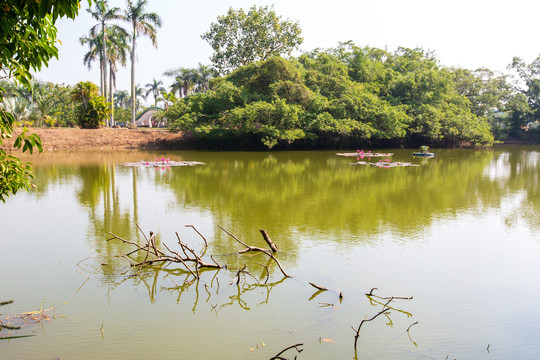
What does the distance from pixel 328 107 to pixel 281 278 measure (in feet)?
78.4

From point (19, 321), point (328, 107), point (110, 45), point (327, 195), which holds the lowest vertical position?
point (19, 321)

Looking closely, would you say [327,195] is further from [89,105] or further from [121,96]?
[121,96]

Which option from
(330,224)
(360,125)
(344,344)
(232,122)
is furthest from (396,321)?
(360,125)

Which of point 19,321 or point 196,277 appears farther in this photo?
point 196,277

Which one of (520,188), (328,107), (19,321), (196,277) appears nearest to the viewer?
(19,321)

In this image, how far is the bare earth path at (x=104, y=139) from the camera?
27.4 m

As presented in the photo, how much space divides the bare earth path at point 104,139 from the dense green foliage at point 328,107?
1802 millimetres

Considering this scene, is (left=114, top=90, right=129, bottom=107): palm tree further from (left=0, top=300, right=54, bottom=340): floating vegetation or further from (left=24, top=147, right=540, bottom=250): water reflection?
(left=0, top=300, right=54, bottom=340): floating vegetation

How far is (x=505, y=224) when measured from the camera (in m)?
8.52

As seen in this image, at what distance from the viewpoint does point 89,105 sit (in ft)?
100

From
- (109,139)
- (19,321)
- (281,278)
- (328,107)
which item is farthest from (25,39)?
(109,139)

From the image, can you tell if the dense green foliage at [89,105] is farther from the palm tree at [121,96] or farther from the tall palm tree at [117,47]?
the palm tree at [121,96]

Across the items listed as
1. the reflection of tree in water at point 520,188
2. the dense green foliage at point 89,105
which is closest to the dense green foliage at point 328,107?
the dense green foliage at point 89,105

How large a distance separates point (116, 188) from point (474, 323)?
10.4 m
